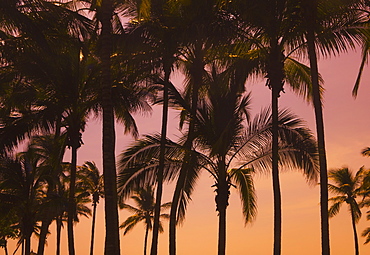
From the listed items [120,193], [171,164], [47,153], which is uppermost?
[47,153]

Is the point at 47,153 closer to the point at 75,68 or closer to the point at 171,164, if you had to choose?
the point at 75,68

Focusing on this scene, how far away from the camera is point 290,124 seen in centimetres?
1748

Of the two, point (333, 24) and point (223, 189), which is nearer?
point (333, 24)

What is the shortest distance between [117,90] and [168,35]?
12.1ft

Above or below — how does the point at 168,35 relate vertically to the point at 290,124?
above

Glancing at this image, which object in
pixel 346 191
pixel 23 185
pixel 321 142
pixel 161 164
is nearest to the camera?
pixel 321 142

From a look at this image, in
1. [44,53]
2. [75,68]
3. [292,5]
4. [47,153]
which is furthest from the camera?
[47,153]

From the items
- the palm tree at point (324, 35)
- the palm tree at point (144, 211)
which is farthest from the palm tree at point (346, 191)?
the palm tree at point (324, 35)

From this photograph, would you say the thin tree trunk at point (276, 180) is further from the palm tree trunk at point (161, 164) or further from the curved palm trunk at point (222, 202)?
the palm tree trunk at point (161, 164)

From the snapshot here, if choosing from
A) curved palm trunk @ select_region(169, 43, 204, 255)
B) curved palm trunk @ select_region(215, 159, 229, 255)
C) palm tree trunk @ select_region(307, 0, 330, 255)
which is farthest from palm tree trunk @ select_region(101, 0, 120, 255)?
palm tree trunk @ select_region(307, 0, 330, 255)

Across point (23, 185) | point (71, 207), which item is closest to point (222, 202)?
point (71, 207)

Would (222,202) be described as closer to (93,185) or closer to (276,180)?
(276,180)

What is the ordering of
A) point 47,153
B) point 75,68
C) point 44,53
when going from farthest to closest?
point 47,153 → point 75,68 → point 44,53

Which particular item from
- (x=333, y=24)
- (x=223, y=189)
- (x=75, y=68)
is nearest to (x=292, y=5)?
(x=333, y=24)
